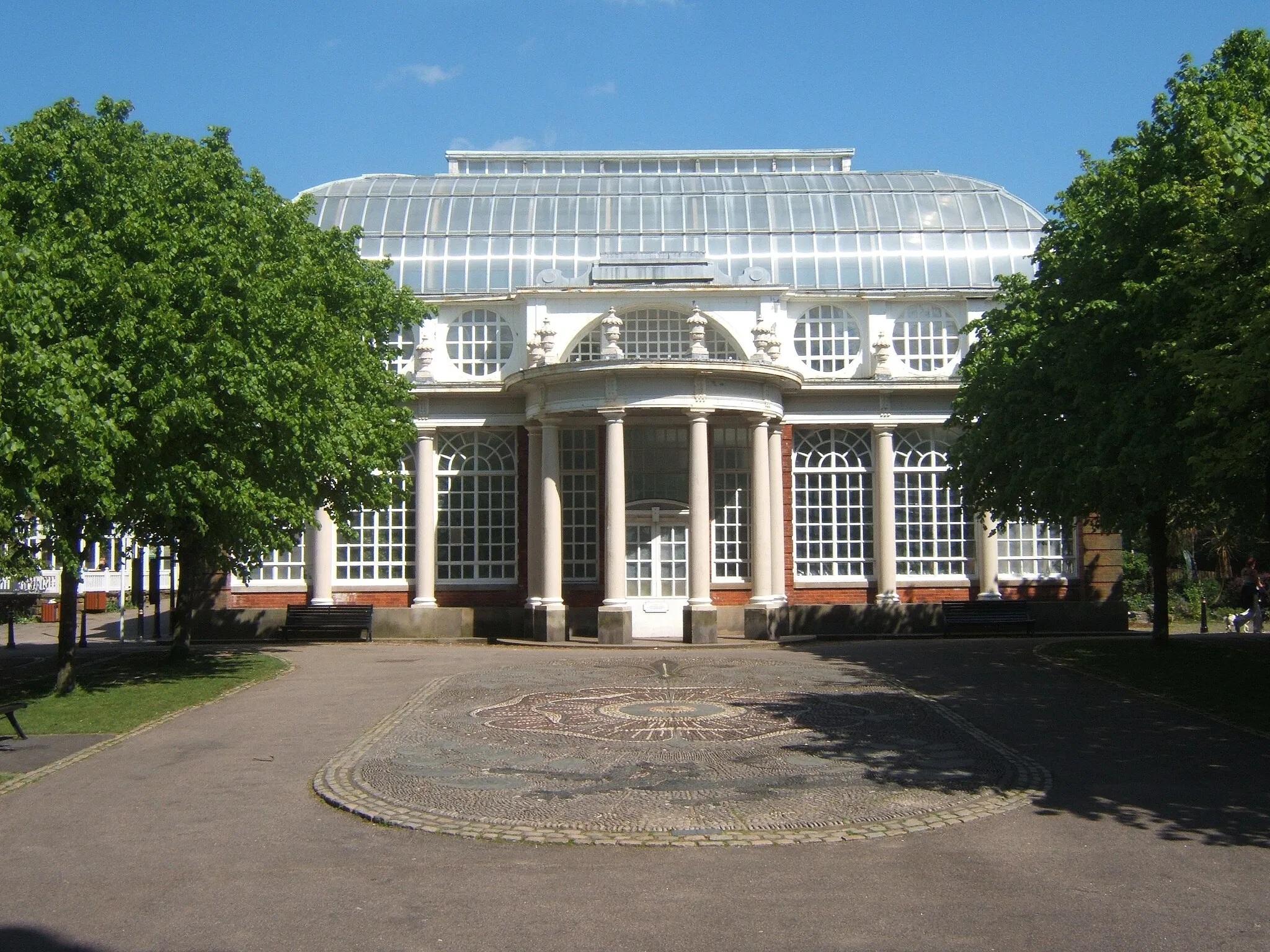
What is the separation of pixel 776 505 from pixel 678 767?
1816 cm

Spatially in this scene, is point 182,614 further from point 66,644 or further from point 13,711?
point 13,711

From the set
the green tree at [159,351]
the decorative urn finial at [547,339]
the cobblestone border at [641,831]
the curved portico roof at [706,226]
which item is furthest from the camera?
the curved portico roof at [706,226]

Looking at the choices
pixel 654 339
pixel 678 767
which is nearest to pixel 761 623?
pixel 654 339

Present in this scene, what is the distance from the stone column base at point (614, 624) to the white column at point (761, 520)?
10.8 feet

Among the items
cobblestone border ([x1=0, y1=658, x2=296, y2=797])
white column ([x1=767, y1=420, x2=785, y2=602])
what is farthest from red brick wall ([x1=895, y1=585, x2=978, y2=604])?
cobblestone border ([x1=0, y1=658, x2=296, y2=797])

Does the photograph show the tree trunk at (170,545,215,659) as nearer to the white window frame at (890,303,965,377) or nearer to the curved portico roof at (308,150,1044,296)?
the curved portico roof at (308,150,1044,296)

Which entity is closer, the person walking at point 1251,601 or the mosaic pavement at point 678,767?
the mosaic pavement at point 678,767

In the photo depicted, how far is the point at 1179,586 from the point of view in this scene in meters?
39.4

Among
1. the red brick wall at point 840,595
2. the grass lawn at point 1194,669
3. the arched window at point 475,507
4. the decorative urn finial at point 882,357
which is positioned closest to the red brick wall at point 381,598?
the arched window at point 475,507

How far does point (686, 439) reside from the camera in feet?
104

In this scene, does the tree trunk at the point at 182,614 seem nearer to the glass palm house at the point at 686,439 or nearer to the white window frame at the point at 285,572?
the glass palm house at the point at 686,439

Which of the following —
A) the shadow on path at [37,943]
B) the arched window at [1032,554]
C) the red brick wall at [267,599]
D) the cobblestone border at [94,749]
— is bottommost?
the shadow on path at [37,943]

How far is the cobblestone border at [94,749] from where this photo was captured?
11.6 metres

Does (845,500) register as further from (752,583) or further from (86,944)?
(86,944)
